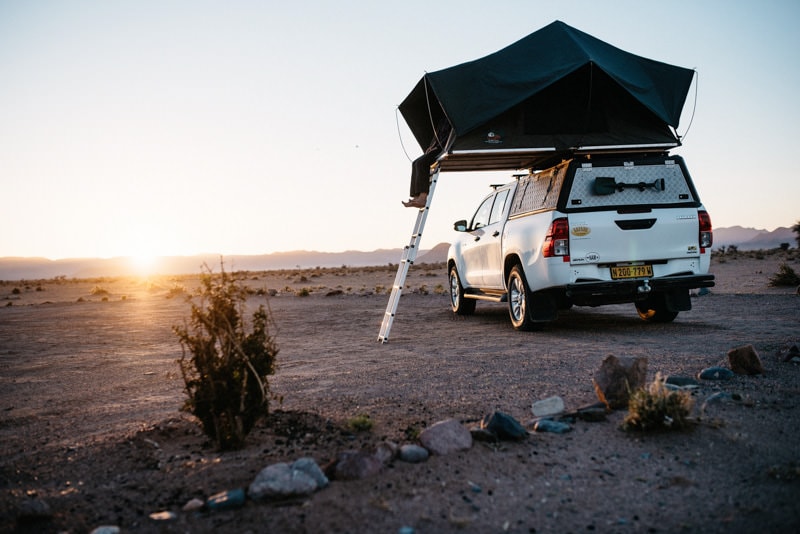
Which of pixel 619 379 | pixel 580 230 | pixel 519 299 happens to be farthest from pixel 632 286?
pixel 619 379

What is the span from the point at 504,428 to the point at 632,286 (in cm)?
491

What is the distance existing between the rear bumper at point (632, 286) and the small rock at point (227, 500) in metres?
5.83

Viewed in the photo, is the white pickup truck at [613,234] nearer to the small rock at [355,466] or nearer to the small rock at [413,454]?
the small rock at [413,454]

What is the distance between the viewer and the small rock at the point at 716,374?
5.36 m

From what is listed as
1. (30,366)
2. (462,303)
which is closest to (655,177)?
(462,303)

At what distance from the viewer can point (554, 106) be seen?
9.24 meters

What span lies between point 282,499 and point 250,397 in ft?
3.18

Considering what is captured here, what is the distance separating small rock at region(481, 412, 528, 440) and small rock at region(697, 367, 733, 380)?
2249 mm

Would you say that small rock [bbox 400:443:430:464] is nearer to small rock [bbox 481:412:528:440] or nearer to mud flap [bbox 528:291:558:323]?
small rock [bbox 481:412:528:440]

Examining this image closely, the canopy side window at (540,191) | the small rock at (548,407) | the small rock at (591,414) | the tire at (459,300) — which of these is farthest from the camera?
the tire at (459,300)

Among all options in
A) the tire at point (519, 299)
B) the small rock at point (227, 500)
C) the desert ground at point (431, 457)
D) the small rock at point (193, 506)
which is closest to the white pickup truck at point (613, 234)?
the tire at point (519, 299)

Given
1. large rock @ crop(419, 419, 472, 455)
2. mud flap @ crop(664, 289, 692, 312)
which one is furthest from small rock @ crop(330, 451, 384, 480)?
mud flap @ crop(664, 289, 692, 312)

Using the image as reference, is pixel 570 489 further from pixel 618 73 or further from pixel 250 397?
pixel 618 73

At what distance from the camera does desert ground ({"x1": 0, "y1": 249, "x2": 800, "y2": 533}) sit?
120 inches
